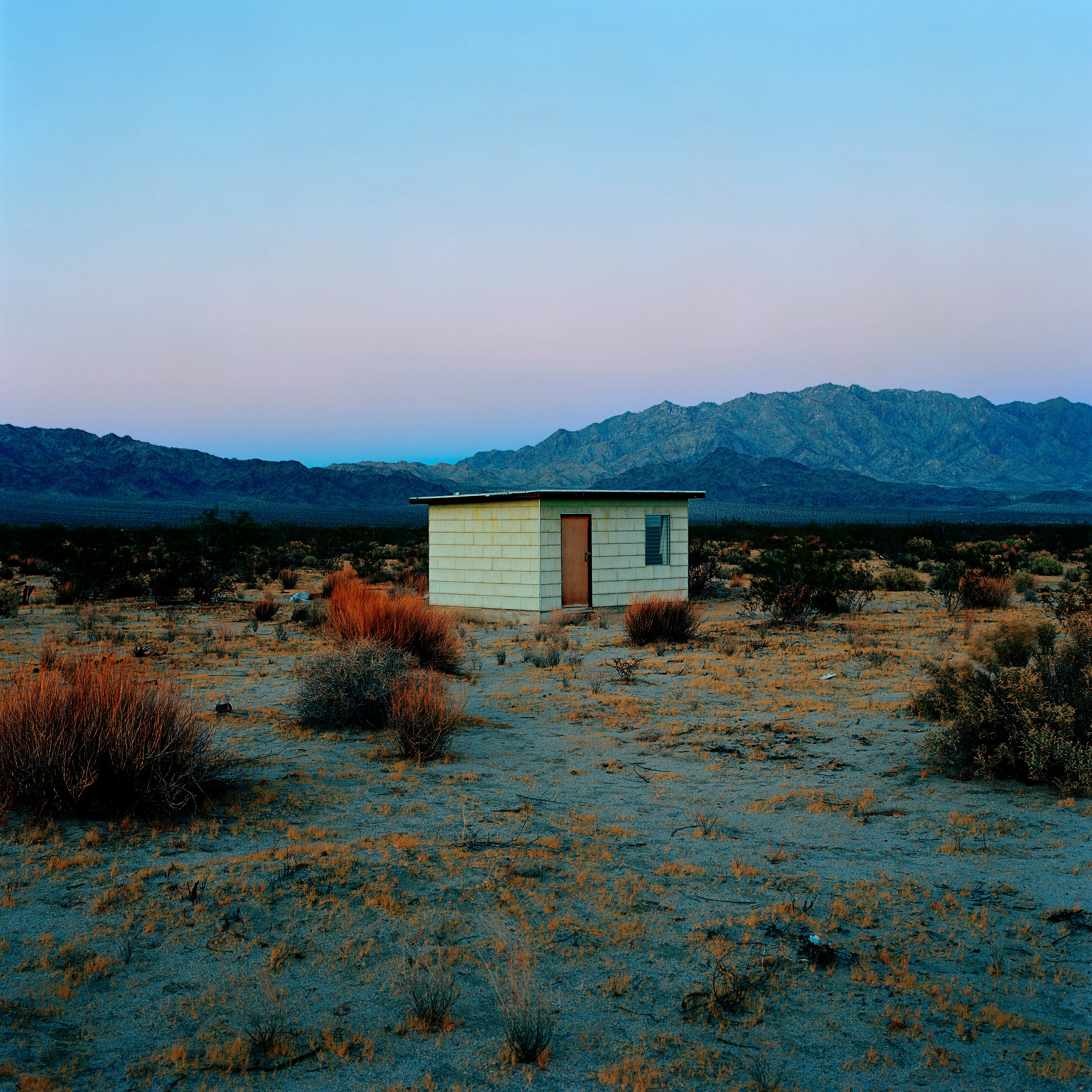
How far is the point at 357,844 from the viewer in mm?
5945

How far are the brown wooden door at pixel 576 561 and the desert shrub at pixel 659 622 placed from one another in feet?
11.2

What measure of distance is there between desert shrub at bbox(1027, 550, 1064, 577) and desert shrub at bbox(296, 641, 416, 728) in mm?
28298

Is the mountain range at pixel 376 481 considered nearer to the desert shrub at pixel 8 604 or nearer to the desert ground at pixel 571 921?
the desert shrub at pixel 8 604

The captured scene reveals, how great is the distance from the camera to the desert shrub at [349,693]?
9.46m

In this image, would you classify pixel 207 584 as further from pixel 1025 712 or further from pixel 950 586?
pixel 1025 712

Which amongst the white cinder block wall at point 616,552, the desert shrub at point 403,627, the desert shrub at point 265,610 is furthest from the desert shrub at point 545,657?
the desert shrub at point 265,610

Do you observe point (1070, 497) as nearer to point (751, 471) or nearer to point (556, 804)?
point (751, 471)

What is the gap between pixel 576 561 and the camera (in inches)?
777

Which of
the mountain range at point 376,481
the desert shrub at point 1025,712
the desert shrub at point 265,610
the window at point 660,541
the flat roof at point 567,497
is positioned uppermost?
the mountain range at point 376,481

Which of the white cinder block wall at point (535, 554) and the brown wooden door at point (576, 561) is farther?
the brown wooden door at point (576, 561)

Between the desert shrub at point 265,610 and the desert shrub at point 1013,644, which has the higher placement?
the desert shrub at point 1013,644

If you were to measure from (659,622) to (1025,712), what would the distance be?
869 centimetres

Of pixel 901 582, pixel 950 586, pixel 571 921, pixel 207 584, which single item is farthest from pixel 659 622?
pixel 901 582

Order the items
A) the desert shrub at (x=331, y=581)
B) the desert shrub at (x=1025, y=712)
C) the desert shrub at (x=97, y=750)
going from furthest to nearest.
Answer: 1. the desert shrub at (x=331, y=581)
2. the desert shrub at (x=1025, y=712)
3. the desert shrub at (x=97, y=750)
